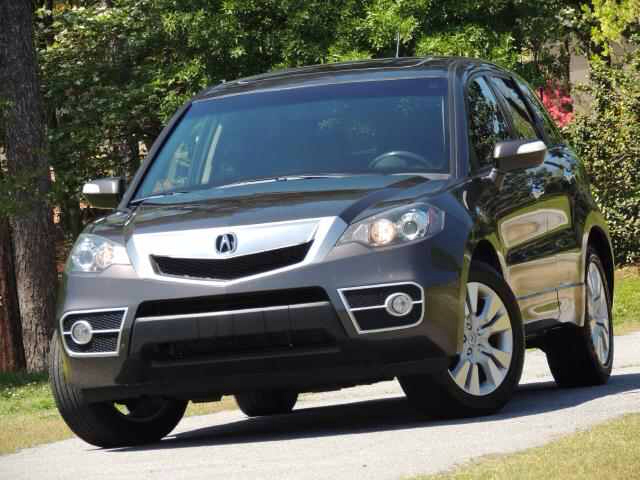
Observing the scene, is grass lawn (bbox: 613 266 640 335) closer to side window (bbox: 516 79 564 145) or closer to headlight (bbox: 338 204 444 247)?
side window (bbox: 516 79 564 145)

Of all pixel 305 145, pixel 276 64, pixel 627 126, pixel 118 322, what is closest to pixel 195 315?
pixel 118 322

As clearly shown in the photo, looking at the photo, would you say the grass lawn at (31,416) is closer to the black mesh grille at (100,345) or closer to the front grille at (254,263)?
the black mesh grille at (100,345)

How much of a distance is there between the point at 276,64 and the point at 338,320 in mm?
22168

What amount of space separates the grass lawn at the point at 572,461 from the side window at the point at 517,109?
3.36m

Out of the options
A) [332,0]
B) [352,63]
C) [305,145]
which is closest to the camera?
[305,145]

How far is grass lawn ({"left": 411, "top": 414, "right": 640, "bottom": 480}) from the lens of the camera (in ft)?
18.5

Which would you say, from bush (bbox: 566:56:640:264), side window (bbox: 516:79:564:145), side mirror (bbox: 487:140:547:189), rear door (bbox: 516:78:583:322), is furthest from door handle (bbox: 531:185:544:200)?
bush (bbox: 566:56:640:264)

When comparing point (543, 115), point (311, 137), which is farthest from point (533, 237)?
point (543, 115)

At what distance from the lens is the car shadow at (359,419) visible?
8.05 meters

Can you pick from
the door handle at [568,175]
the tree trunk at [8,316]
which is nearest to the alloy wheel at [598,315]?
the door handle at [568,175]

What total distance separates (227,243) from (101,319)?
764 millimetres

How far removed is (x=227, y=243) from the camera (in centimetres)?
743

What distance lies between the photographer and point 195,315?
24.3 ft

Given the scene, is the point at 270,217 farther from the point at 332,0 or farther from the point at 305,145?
the point at 332,0
